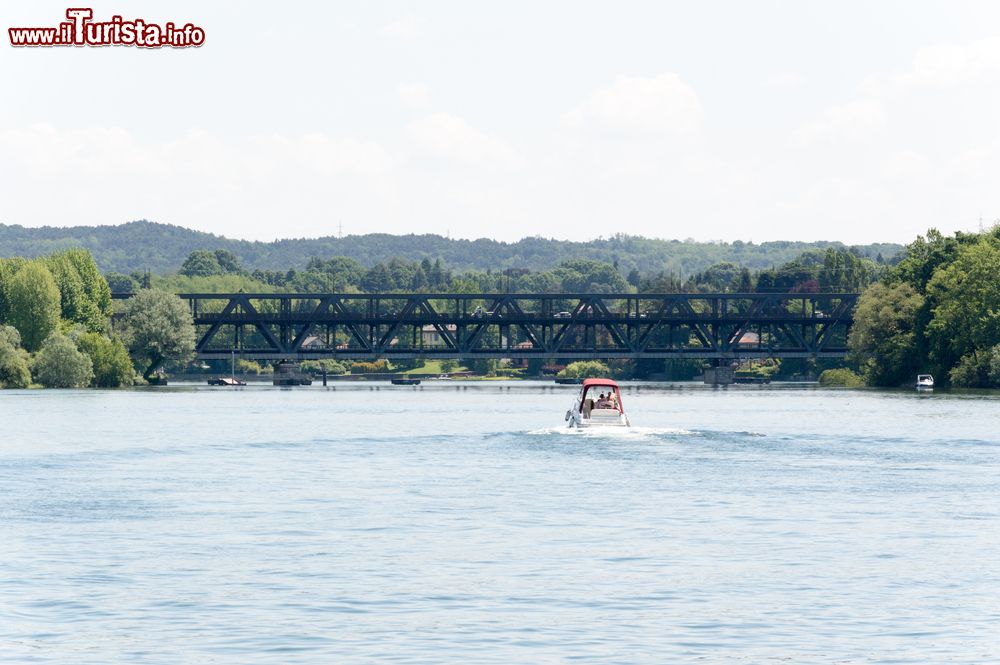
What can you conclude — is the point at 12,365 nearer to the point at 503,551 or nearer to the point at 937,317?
the point at 937,317

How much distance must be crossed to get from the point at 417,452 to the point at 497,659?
42.5 m

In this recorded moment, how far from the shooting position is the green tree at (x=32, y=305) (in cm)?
15775

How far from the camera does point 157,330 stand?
180 meters

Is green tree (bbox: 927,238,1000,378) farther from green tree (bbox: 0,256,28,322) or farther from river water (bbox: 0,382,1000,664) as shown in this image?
green tree (bbox: 0,256,28,322)

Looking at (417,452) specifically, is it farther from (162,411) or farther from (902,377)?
(902,377)

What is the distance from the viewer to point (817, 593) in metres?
30.5

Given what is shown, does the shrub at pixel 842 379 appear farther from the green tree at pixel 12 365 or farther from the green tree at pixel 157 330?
the green tree at pixel 12 365

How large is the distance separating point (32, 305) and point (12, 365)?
34.1 feet

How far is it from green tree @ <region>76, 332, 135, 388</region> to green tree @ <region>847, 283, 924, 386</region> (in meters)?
71.7

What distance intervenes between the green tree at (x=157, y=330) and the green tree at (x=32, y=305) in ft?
68.0

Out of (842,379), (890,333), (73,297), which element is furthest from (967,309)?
(73,297)

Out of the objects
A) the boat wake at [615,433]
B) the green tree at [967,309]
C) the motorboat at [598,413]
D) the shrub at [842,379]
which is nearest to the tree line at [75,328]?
the shrub at [842,379]

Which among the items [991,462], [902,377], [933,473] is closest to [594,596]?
[933,473]

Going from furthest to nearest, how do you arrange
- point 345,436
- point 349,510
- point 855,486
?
point 345,436
point 855,486
point 349,510
